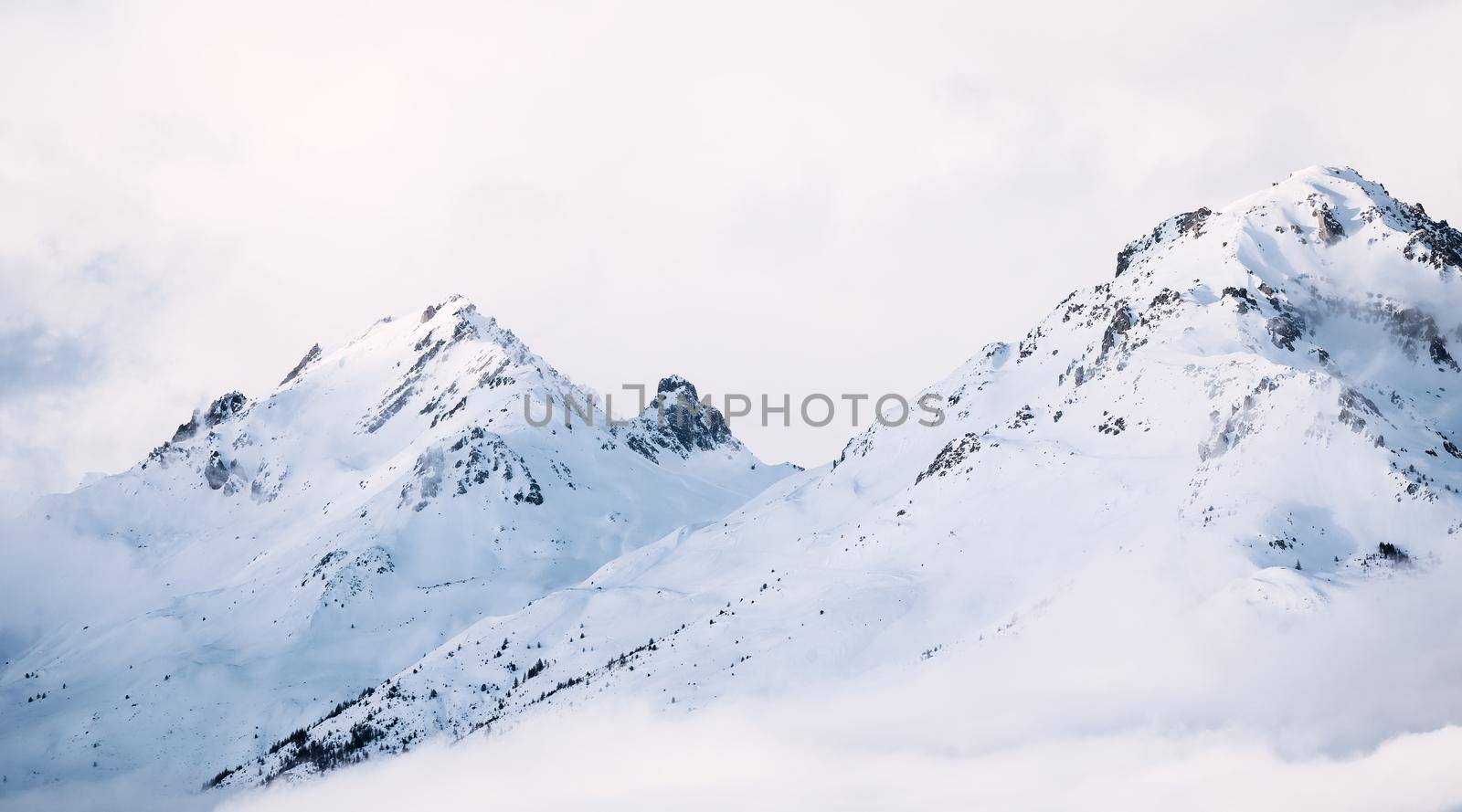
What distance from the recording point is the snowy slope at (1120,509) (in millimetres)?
135250

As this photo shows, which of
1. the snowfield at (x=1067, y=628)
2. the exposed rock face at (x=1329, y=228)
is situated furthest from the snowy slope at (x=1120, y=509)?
the snowfield at (x=1067, y=628)

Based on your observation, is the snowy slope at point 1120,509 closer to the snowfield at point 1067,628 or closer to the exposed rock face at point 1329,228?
the exposed rock face at point 1329,228

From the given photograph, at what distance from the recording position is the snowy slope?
135250 millimetres

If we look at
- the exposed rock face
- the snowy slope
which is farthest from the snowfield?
the exposed rock face

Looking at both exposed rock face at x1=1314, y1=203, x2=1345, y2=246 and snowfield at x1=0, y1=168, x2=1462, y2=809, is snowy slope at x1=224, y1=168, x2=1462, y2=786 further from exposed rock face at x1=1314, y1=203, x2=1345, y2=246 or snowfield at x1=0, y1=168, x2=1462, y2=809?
snowfield at x1=0, y1=168, x2=1462, y2=809

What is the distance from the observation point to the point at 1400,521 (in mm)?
132625

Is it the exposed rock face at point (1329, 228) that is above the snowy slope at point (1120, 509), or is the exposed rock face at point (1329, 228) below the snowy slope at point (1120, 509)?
above

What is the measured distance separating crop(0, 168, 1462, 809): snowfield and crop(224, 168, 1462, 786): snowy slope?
455 mm

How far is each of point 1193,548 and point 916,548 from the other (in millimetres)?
38194

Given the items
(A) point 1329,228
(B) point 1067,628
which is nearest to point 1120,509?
(B) point 1067,628

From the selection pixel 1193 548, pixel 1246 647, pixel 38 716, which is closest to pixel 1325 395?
pixel 1193 548

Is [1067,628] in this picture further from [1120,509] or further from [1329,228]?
[1329,228]

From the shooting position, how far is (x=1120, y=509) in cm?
Result: 14950

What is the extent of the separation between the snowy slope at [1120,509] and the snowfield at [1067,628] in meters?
0.45
